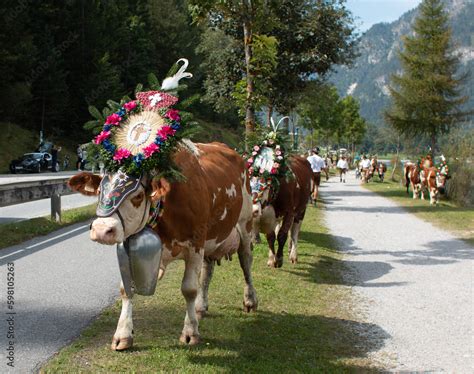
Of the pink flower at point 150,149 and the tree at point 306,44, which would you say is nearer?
the pink flower at point 150,149

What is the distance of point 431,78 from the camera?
122ft

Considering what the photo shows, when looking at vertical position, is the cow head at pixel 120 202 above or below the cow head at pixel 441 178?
above

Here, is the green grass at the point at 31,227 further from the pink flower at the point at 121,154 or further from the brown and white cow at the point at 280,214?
the pink flower at the point at 121,154

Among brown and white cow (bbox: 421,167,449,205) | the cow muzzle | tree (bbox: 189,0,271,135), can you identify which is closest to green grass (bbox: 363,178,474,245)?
brown and white cow (bbox: 421,167,449,205)

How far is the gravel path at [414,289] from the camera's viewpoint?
5.64 meters

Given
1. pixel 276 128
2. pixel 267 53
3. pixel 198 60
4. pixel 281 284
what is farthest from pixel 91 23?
pixel 281 284

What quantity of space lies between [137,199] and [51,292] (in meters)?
3.23

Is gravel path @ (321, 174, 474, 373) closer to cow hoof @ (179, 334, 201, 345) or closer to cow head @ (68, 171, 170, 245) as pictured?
cow hoof @ (179, 334, 201, 345)

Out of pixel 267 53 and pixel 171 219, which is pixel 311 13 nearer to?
pixel 267 53

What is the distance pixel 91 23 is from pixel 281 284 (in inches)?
1565

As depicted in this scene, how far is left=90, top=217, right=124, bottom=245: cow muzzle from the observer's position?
4195 millimetres

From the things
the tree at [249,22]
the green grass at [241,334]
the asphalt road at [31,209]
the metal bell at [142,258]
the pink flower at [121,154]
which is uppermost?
the tree at [249,22]

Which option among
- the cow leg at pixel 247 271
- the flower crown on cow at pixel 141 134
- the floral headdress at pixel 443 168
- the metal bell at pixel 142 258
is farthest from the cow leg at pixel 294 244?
the floral headdress at pixel 443 168

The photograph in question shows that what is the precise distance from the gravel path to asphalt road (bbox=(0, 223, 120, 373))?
3394 mm
